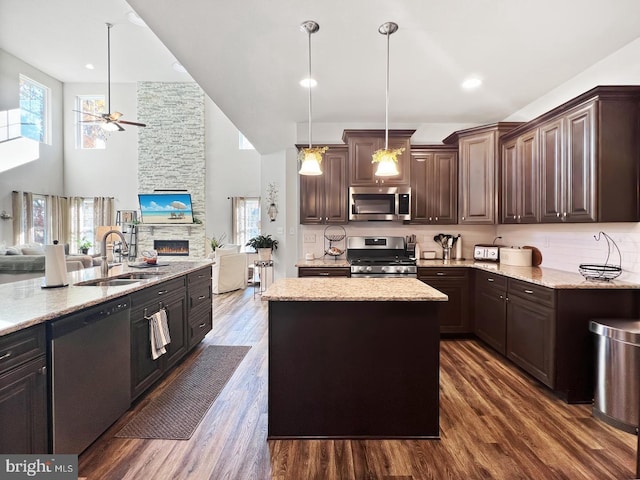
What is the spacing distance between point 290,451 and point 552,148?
10.7 feet

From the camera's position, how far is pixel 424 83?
3.46m

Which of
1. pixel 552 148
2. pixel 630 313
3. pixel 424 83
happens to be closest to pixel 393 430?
pixel 630 313

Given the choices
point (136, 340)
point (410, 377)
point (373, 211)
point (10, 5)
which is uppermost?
point (10, 5)

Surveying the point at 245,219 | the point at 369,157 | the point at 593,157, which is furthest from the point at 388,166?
the point at 245,219

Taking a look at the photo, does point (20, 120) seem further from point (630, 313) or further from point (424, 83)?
point (630, 313)

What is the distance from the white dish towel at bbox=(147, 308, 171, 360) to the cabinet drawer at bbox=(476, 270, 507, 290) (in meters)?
3.10

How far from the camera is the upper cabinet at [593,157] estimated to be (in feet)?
8.39

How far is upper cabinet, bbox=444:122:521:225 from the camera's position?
13.0ft

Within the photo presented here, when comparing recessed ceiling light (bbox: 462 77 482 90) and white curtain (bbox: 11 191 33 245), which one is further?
white curtain (bbox: 11 191 33 245)

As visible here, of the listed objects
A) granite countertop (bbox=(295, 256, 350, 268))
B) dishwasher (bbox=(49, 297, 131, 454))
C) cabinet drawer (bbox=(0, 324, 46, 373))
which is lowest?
dishwasher (bbox=(49, 297, 131, 454))

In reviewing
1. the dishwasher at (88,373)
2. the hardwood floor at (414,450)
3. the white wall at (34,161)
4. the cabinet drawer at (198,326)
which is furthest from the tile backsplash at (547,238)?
the white wall at (34,161)

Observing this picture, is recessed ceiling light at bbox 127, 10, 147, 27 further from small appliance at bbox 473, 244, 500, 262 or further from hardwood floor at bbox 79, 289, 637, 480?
small appliance at bbox 473, 244, 500, 262

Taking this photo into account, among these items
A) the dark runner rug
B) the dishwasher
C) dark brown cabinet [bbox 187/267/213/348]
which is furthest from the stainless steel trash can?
dark brown cabinet [bbox 187/267/213/348]

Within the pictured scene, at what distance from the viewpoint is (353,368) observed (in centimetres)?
214
